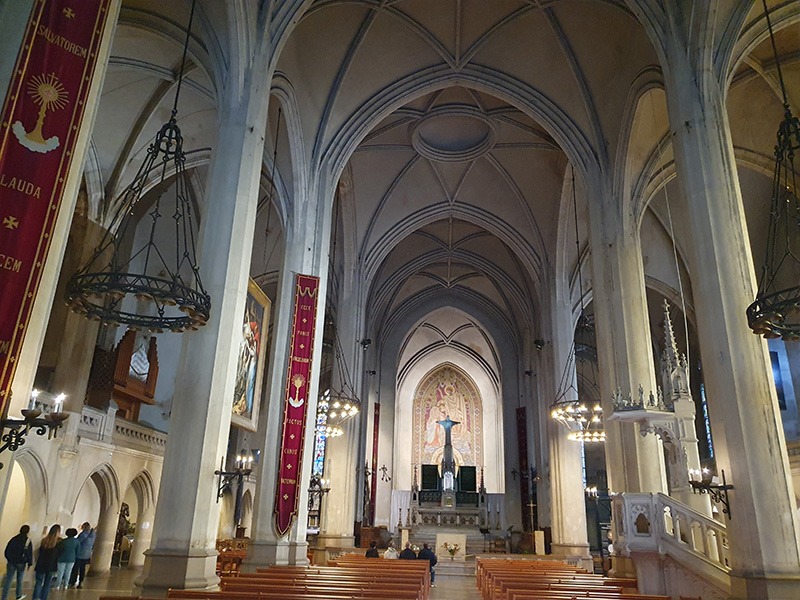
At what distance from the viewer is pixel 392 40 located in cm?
1422

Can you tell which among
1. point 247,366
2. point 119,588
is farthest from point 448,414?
point 247,366

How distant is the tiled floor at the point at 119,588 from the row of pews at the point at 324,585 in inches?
103

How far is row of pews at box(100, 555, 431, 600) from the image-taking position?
553 cm

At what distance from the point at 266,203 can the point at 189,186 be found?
7.58 feet

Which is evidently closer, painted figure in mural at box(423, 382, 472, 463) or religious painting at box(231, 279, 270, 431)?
religious painting at box(231, 279, 270, 431)

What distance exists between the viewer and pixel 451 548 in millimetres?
20000

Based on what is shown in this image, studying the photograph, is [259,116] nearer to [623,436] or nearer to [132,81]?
[132,81]

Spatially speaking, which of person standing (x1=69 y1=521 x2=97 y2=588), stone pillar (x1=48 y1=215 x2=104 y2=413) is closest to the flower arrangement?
person standing (x1=69 y1=521 x2=97 y2=588)

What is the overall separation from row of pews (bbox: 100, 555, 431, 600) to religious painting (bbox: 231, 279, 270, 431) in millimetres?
2297

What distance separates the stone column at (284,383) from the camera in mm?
10922

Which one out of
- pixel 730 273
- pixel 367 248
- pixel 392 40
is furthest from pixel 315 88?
pixel 730 273

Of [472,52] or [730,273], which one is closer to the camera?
[730,273]

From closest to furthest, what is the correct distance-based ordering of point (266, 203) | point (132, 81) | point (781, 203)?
point (132, 81)
point (781, 203)
point (266, 203)

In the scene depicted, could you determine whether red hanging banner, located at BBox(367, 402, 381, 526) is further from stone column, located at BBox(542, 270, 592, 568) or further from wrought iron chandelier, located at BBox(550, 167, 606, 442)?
wrought iron chandelier, located at BBox(550, 167, 606, 442)
